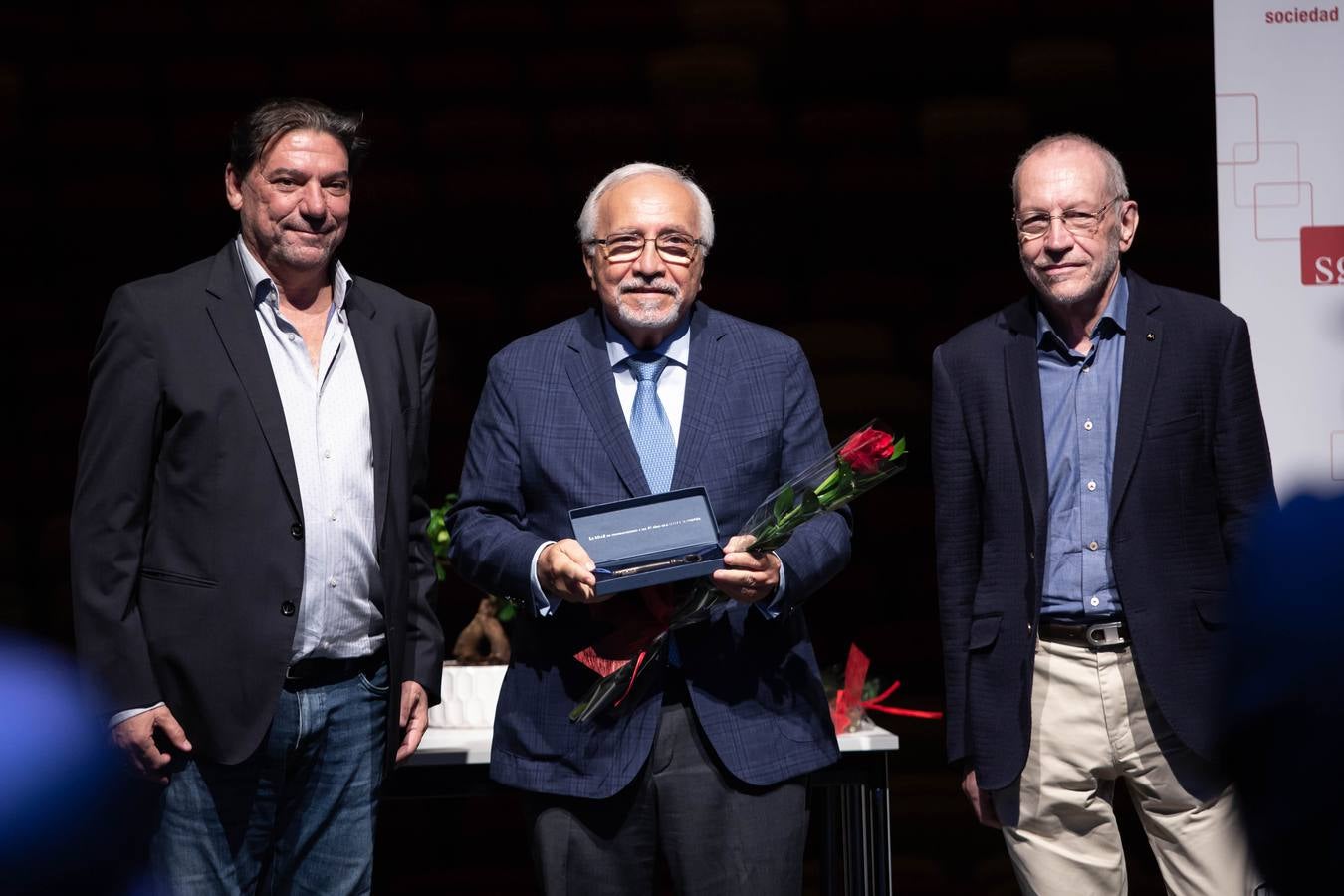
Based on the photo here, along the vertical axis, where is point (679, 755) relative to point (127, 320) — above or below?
below

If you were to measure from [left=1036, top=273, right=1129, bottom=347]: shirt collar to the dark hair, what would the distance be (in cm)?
137

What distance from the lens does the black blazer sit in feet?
8.28

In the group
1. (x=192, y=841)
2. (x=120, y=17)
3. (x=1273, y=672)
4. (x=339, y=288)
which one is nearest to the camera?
(x=1273, y=672)

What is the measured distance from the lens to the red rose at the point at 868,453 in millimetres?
2432

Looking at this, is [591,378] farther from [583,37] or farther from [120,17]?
[120,17]

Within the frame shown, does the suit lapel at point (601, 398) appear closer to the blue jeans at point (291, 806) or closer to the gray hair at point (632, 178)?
the gray hair at point (632, 178)

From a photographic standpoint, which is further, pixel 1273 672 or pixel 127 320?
pixel 127 320

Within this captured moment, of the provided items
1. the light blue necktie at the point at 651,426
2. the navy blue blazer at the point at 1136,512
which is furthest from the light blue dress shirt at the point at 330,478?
the navy blue blazer at the point at 1136,512

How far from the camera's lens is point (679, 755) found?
2582 mm

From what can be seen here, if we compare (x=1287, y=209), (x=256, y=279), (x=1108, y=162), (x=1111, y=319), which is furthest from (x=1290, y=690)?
(x=1287, y=209)

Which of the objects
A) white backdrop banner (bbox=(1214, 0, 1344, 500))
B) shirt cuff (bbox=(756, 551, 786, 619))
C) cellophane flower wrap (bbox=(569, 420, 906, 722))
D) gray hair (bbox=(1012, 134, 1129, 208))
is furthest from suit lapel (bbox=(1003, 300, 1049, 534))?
white backdrop banner (bbox=(1214, 0, 1344, 500))

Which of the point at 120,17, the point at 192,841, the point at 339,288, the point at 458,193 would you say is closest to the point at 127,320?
the point at 339,288

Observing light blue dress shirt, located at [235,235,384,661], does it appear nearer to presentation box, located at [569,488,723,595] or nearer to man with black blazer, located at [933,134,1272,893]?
presentation box, located at [569,488,723,595]

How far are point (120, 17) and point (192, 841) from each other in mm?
3304
